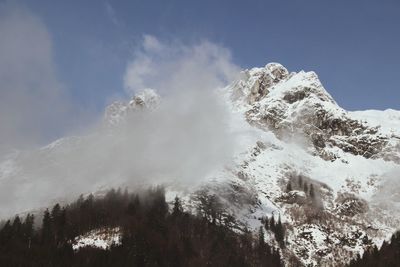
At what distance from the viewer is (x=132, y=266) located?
199750 millimetres

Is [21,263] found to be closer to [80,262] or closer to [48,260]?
[48,260]

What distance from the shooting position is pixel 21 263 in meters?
197

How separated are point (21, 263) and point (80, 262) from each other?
21.8 meters

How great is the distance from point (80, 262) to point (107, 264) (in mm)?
9582

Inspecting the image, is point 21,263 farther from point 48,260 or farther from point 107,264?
point 107,264

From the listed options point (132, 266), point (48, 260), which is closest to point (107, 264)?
point (132, 266)

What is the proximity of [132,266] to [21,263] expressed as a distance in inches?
1569

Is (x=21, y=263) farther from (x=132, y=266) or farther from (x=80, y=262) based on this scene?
(x=132, y=266)

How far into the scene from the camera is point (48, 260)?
198375mm

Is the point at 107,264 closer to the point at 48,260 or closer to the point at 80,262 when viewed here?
the point at 80,262

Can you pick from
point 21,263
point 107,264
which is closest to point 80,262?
point 107,264

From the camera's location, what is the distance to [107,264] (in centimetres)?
19638

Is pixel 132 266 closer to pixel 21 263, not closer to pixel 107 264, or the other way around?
pixel 107 264

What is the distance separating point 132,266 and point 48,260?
30.4 meters
